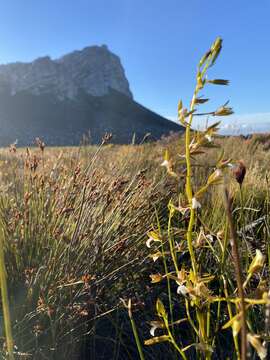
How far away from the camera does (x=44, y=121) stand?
66438 millimetres

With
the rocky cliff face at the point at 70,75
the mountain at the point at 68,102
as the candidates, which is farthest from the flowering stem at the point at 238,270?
the rocky cliff face at the point at 70,75

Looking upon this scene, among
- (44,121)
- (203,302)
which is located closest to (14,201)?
(203,302)

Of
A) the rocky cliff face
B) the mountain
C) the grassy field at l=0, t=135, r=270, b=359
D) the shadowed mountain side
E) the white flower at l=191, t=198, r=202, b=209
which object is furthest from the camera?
the rocky cliff face

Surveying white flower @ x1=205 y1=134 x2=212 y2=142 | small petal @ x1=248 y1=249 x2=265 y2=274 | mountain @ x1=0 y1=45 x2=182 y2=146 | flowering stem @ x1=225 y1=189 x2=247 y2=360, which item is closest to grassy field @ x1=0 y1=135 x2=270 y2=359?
white flower @ x1=205 y1=134 x2=212 y2=142

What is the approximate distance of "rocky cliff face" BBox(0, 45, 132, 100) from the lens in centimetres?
7432

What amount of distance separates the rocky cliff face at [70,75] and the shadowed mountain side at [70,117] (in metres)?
2.03

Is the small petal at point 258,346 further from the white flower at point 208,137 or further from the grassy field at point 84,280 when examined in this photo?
the grassy field at point 84,280

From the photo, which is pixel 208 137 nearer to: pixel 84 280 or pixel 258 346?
pixel 258 346

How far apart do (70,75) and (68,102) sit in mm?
11601

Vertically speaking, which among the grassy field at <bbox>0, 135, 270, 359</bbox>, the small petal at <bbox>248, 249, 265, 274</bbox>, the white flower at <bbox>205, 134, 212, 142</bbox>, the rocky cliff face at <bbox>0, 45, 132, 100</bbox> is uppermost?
the rocky cliff face at <bbox>0, 45, 132, 100</bbox>

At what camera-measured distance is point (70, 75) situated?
83.3 meters

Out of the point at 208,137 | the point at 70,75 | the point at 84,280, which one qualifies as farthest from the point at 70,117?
the point at 208,137

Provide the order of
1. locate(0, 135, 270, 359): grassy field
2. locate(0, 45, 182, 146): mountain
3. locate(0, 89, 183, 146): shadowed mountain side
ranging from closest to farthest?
locate(0, 135, 270, 359): grassy field → locate(0, 89, 183, 146): shadowed mountain side → locate(0, 45, 182, 146): mountain

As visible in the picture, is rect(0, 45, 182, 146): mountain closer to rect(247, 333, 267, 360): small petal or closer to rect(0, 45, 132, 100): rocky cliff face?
rect(0, 45, 132, 100): rocky cliff face
